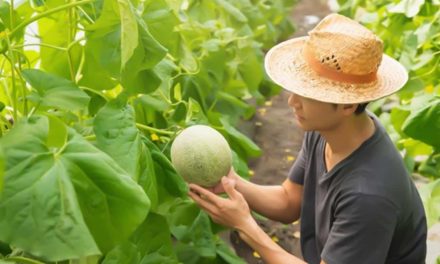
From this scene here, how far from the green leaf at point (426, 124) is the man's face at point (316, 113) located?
579mm

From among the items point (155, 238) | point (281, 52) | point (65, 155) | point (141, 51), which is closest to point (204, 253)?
point (155, 238)

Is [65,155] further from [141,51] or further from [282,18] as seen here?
[282,18]

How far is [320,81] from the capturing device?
2.01 metres

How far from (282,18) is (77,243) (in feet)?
17.4

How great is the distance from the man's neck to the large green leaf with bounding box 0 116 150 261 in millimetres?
864

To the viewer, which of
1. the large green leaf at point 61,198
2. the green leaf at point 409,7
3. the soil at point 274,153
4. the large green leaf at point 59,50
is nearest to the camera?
the large green leaf at point 61,198

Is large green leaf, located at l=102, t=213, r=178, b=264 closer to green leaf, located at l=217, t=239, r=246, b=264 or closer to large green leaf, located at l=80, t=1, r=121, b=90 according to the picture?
large green leaf, located at l=80, t=1, r=121, b=90

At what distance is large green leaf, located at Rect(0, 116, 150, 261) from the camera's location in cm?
131

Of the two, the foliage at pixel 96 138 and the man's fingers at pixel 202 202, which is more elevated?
the foliage at pixel 96 138

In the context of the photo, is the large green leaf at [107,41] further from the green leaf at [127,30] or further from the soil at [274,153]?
the soil at [274,153]

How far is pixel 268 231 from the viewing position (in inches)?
153

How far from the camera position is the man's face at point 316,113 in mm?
2016

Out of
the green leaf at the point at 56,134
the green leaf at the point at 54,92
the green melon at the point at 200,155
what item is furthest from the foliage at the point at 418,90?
the green leaf at the point at 56,134

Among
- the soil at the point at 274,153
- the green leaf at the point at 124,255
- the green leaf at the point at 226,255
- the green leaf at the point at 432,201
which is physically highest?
the green leaf at the point at 124,255
